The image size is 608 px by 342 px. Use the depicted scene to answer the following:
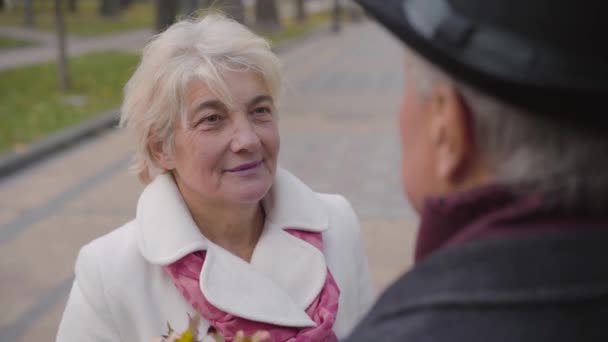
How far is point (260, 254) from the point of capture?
2098mm

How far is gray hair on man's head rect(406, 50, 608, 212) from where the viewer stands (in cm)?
88

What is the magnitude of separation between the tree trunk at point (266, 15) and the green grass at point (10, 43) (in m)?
7.48

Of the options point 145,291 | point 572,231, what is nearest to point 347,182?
point 145,291

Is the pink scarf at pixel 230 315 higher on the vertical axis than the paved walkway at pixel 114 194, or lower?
higher

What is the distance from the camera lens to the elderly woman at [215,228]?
1955 mm

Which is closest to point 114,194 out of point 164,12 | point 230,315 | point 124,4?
point 230,315

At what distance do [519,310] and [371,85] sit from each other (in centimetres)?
1310

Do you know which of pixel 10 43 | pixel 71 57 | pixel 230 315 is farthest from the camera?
pixel 10 43

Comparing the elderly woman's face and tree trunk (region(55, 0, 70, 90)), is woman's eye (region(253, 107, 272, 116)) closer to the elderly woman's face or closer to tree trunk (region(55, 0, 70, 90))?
the elderly woman's face

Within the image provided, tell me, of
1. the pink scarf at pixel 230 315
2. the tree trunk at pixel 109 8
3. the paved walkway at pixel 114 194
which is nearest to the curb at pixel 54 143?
the paved walkway at pixel 114 194

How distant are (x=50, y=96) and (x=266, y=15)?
539 inches

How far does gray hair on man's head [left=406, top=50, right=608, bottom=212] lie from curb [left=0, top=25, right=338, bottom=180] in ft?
20.2

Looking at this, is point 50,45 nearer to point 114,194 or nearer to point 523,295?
point 114,194

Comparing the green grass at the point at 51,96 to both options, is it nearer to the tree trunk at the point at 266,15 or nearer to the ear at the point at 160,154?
the ear at the point at 160,154
